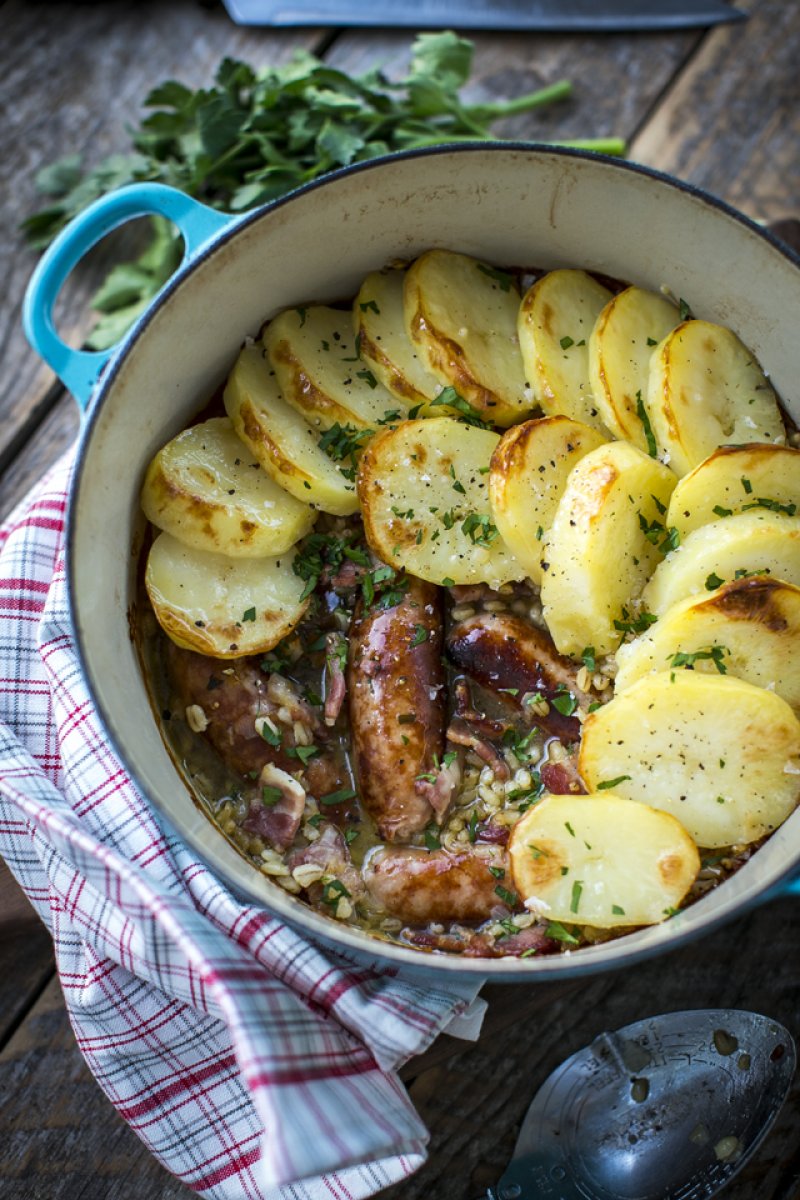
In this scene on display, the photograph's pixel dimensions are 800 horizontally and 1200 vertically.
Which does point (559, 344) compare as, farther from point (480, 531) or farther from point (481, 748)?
point (481, 748)

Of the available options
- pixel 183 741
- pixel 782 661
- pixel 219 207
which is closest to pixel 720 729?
pixel 782 661

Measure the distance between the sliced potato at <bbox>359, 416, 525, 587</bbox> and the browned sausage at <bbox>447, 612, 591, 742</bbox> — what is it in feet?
0.31

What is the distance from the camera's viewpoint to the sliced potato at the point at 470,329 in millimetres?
2053

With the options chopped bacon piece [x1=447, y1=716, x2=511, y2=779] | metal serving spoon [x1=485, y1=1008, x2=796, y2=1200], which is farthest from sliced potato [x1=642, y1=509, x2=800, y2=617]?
metal serving spoon [x1=485, y1=1008, x2=796, y2=1200]

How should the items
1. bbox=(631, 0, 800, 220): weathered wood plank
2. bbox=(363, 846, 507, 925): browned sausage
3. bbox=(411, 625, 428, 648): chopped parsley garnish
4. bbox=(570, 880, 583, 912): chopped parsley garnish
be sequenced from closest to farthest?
bbox=(570, 880, 583, 912): chopped parsley garnish, bbox=(363, 846, 507, 925): browned sausage, bbox=(411, 625, 428, 648): chopped parsley garnish, bbox=(631, 0, 800, 220): weathered wood plank

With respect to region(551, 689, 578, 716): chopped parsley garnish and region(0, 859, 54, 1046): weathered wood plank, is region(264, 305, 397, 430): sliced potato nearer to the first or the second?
region(551, 689, 578, 716): chopped parsley garnish

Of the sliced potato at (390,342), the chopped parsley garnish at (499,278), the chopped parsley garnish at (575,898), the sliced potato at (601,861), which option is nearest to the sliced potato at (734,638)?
the sliced potato at (601,861)

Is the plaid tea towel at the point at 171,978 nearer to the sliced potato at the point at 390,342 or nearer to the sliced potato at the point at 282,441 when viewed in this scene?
the sliced potato at the point at 282,441

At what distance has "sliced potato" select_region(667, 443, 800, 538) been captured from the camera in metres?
1.87

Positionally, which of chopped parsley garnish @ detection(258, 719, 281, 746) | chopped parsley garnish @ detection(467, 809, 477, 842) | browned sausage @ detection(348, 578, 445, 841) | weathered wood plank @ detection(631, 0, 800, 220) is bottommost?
chopped parsley garnish @ detection(258, 719, 281, 746)

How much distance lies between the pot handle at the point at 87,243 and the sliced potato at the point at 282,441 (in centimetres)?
25

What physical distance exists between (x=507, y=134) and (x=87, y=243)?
1.23 m

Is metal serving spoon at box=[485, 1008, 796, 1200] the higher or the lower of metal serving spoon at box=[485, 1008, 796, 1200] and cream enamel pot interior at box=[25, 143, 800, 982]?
the lower

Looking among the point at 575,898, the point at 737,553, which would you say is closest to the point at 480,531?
the point at 737,553
